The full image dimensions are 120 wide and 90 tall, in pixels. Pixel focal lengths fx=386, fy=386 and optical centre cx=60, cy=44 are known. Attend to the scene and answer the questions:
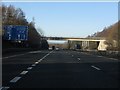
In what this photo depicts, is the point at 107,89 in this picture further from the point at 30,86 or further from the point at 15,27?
the point at 15,27

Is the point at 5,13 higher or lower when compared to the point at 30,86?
higher

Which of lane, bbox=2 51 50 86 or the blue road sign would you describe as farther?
the blue road sign

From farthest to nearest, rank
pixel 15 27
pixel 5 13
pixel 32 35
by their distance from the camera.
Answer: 1. pixel 32 35
2. pixel 5 13
3. pixel 15 27

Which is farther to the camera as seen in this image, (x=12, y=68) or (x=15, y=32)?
(x=15, y=32)

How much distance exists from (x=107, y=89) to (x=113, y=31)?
137 metres

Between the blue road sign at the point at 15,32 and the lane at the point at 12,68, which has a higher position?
the blue road sign at the point at 15,32

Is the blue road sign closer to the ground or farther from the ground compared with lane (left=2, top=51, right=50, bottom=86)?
farther from the ground

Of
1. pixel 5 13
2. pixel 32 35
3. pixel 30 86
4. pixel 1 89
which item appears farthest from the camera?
pixel 32 35

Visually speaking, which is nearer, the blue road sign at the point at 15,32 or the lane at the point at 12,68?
the lane at the point at 12,68

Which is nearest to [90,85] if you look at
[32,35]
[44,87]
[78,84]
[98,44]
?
[78,84]

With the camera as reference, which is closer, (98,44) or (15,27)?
(15,27)

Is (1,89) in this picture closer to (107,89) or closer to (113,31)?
(107,89)

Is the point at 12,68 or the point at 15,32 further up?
the point at 15,32

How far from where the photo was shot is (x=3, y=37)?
7306cm
